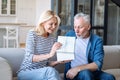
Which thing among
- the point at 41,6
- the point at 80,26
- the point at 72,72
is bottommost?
the point at 72,72

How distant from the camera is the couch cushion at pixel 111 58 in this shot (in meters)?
3.10

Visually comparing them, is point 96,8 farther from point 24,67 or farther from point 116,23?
point 24,67

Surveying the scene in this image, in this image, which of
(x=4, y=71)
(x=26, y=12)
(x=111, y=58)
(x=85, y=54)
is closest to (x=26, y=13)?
(x=26, y=12)

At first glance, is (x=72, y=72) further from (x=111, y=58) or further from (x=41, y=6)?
(x=41, y=6)

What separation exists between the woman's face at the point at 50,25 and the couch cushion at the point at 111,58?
1.00 meters

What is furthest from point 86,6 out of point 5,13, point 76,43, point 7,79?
point 5,13

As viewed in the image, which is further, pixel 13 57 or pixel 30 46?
pixel 13 57

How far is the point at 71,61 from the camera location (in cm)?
244

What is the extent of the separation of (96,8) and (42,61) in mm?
2684

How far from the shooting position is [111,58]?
314 centimetres

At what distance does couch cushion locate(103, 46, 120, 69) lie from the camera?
10.2ft

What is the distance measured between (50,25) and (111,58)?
1.15 meters

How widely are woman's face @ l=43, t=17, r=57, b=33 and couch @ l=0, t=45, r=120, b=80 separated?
44 centimetres

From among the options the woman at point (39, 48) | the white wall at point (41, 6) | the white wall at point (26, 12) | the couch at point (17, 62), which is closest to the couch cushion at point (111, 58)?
the couch at point (17, 62)
